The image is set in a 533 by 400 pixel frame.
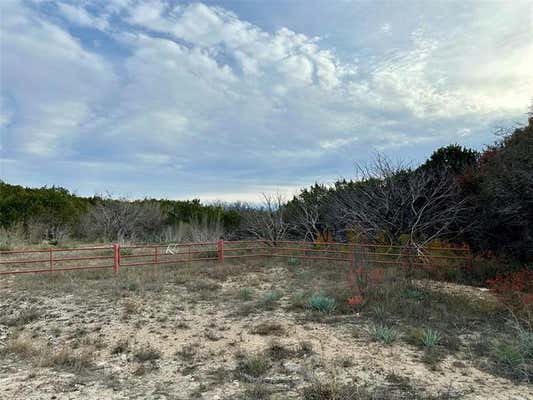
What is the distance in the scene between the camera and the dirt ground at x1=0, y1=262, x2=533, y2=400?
4875mm

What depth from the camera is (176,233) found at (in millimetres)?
25328

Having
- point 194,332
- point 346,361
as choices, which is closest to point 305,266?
point 194,332

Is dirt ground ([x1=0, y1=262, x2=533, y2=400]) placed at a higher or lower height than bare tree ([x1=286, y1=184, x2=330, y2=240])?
lower

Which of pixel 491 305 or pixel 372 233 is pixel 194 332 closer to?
pixel 491 305

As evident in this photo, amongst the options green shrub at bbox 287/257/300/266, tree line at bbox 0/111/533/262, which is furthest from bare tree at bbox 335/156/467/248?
green shrub at bbox 287/257/300/266

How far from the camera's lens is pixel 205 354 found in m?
6.09

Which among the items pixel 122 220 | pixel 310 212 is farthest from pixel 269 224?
pixel 122 220

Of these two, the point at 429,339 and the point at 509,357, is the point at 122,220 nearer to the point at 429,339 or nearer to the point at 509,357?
the point at 429,339

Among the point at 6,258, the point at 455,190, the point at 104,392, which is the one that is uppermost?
the point at 455,190

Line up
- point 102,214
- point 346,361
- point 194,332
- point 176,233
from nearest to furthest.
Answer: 1. point 346,361
2. point 194,332
3. point 176,233
4. point 102,214

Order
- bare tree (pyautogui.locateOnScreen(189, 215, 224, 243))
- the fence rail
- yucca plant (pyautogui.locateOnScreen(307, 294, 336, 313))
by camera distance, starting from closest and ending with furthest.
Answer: yucca plant (pyautogui.locateOnScreen(307, 294, 336, 313)), the fence rail, bare tree (pyautogui.locateOnScreen(189, 215, 224, 243))

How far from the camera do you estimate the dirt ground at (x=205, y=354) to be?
4.88 m

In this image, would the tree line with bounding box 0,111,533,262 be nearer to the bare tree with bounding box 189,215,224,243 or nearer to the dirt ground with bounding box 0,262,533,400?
the bare tree with bounding box 189,215,224,243

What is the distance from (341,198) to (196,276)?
9.04 metres
